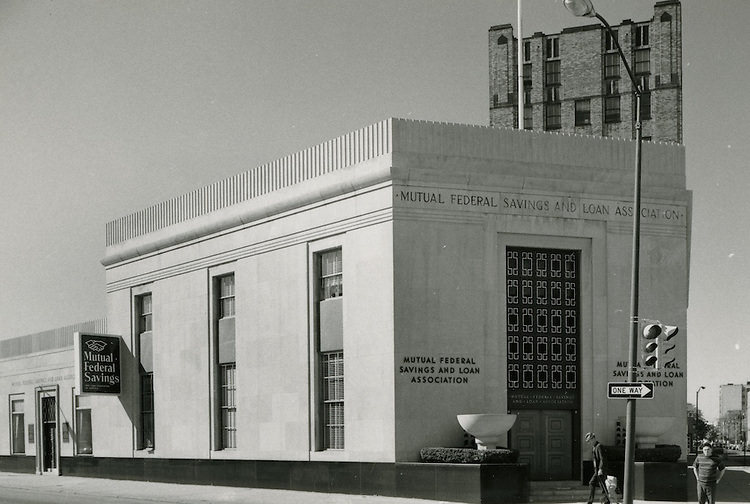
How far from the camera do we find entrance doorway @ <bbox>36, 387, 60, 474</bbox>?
54344 millimetres

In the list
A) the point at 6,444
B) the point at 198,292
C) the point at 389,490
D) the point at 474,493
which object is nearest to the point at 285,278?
the point at 198,292

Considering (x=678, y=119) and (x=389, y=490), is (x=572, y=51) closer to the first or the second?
(x=678, y=119)

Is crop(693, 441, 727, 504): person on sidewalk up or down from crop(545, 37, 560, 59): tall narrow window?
down

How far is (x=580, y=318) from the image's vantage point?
3262 centimetres

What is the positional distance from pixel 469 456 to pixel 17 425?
3710 centimetres

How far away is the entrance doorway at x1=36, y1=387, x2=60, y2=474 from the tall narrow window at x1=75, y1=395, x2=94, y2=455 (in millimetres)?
2571

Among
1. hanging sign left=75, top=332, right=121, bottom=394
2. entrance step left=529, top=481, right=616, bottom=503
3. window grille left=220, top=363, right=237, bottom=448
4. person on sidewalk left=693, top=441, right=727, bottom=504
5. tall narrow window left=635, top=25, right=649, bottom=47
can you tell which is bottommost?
entrance step left=529, top=481, right=616, bottom=503

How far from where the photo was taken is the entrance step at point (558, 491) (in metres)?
A: 29.7

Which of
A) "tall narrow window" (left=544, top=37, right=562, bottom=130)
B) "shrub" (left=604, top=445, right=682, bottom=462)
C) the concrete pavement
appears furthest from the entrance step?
"tall narrow window" (left=544, top=37, right=562, bottom=130)

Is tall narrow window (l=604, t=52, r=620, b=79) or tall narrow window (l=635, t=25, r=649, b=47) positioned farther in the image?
tall narrow window (l=604, t=52, r=620, b=79)

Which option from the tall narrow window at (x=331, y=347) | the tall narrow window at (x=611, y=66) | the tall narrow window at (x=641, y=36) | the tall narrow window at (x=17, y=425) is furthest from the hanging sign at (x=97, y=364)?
the tall narrow window at (x=611, y=66)

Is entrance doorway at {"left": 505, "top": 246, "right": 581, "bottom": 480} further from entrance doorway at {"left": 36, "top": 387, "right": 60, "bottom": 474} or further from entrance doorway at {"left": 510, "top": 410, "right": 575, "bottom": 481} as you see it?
entrance doorway at {"left": 36, "top": 387, "right": 60, "bottom": 474}

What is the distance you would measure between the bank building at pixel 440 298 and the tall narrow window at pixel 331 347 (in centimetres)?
6

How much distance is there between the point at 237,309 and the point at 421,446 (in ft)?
32.9
